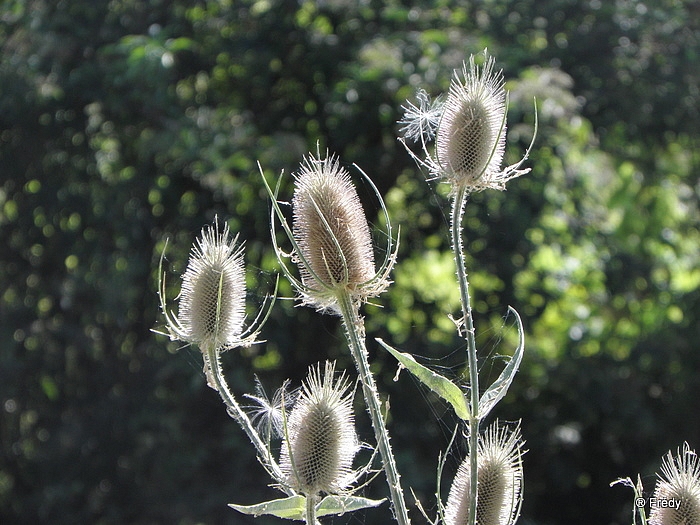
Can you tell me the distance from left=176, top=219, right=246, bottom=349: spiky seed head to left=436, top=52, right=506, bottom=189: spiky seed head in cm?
28

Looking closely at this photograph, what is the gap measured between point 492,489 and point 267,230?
114 inches

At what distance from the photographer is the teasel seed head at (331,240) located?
105 centimetres

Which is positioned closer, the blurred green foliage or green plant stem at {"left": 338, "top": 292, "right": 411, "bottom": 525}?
green plant stem at {"left": 338, "top": 292, "right": 411, "bottom": 525}

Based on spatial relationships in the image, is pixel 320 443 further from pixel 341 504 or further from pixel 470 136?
pixel 470 136

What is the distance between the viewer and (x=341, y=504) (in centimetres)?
104

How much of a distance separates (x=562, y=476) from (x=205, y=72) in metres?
2.53

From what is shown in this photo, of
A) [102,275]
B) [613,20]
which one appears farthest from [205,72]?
[613,20]

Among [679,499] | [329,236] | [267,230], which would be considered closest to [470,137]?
[329,236]

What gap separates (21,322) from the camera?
402 cm

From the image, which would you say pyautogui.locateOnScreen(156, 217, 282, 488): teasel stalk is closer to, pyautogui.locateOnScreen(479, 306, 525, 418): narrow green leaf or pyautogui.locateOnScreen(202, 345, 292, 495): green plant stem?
pyautogui.locateOnScreen(202, 345, 292, 495): green plant stem

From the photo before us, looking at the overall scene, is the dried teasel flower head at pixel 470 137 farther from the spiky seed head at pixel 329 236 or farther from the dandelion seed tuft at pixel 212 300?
the dandelion seed tuft at pixel 212 300

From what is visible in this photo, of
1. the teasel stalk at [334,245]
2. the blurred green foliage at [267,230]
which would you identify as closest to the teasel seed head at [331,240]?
the teasel stalk at [334,245]

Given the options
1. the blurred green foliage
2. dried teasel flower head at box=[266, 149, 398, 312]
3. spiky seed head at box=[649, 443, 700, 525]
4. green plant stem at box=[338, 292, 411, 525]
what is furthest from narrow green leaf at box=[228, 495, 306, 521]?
the blurred green foliage

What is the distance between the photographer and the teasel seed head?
1.05 metres
